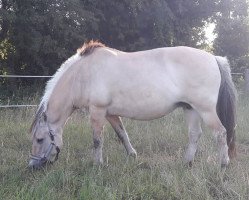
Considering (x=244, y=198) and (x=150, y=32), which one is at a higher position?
(x=150, y=32)

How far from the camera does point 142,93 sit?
484cm

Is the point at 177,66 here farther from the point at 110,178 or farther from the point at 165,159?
the point at 110,178

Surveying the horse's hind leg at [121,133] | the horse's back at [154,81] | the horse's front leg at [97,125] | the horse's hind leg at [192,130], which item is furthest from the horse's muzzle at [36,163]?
the horse's hind leg at [192,130]

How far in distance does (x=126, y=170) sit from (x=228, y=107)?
5.22 ft

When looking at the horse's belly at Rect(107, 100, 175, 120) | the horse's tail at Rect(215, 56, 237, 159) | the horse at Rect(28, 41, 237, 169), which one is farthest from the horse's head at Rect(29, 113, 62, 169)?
the horse's tail at Rect(215, 56, 237, 159)

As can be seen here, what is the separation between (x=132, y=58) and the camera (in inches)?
197

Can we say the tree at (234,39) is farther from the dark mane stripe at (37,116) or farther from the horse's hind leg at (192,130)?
the dark mane stripe at (37,116)

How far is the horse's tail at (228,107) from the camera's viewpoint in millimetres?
4859

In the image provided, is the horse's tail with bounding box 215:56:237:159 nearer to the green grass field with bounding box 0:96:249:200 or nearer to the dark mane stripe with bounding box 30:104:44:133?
the green grass field with bounding box 0:96:249:200

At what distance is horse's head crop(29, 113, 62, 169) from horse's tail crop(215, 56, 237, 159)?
7.22 feet

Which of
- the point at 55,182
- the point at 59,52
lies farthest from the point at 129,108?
the point at 59,52

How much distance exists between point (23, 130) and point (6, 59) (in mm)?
5647

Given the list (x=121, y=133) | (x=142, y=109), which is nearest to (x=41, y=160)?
(x=121, y=133)

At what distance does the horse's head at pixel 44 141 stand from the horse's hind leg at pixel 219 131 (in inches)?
77.4
